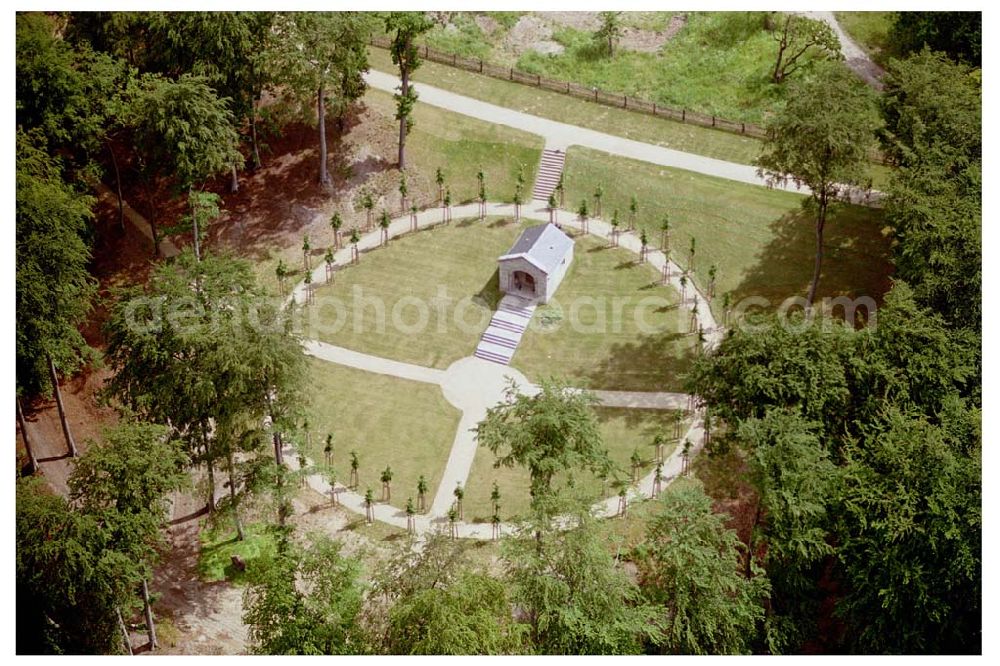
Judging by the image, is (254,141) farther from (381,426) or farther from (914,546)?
(914,546)

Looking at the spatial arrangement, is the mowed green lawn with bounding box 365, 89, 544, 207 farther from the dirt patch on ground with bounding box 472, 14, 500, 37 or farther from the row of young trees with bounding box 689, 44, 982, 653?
the row of young trees with bounding box 689, 44, 982, 653

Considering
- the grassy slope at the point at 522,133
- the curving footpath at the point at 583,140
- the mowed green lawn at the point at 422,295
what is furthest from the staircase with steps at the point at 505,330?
the curving footpath at the point at 583,140

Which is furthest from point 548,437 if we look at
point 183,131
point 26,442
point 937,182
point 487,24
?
point 487,24

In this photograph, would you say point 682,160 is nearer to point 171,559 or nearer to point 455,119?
point 455,119

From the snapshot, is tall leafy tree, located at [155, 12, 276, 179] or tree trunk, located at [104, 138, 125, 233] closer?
tall leafy tree, located at [155, 12, 276, 179]

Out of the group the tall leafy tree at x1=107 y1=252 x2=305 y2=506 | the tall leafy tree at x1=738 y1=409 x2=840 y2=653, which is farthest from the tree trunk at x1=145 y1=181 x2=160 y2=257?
the tall leafy tree at x1=738 y1=409 x2=840 y2=653

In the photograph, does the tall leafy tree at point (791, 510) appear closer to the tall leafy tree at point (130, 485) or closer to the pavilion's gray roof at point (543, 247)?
the pavilion's gray roof at point (543, 247)

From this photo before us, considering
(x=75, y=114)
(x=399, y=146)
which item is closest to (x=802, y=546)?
(x=399, y=146)
